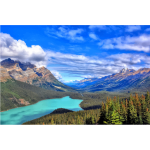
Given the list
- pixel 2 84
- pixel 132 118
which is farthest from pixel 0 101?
pixel 132 118
